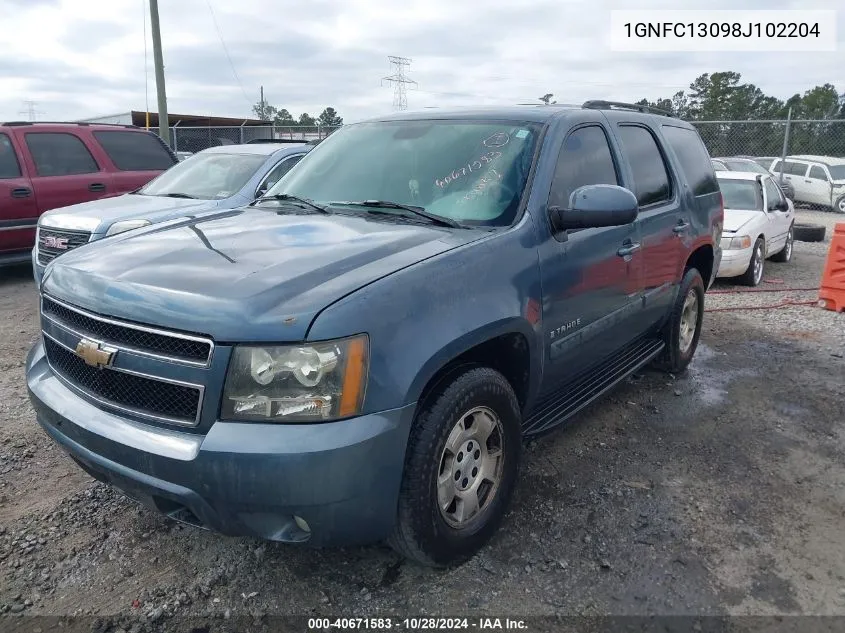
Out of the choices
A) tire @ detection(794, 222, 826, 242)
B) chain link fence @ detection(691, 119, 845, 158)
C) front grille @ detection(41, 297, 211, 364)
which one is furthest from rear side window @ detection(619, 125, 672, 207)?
chain link fence @ detection(691, 119, 845, 158)

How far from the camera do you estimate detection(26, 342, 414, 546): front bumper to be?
2096 mm

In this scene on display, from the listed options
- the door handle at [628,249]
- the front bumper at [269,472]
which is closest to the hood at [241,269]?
the front bumper at [269,472]

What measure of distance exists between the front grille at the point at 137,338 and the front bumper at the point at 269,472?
256 millimetres

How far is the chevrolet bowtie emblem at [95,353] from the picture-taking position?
92.6 inches

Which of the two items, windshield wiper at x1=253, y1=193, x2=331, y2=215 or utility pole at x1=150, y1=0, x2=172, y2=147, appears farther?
utility pole at x1=150, y1=0, x2=172, y2=147

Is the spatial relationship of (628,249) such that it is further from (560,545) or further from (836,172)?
(836,172)

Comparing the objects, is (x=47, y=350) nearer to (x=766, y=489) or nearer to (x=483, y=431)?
(x=483, y=431)

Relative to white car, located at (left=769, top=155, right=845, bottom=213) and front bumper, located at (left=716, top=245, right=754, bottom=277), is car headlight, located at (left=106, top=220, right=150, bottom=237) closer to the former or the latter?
front bumper, located at (left=716, top=245, right=754, bottom=277)

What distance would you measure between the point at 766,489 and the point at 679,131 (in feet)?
9.14

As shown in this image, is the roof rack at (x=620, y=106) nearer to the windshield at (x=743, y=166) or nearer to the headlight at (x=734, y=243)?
the headlight at (x=734, y=243)

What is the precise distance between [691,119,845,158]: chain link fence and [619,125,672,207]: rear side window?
17406 mm

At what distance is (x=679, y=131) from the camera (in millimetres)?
4992

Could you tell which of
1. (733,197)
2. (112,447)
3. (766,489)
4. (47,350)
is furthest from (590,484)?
(733,197)

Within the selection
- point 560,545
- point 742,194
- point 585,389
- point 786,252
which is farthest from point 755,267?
point 560,545
